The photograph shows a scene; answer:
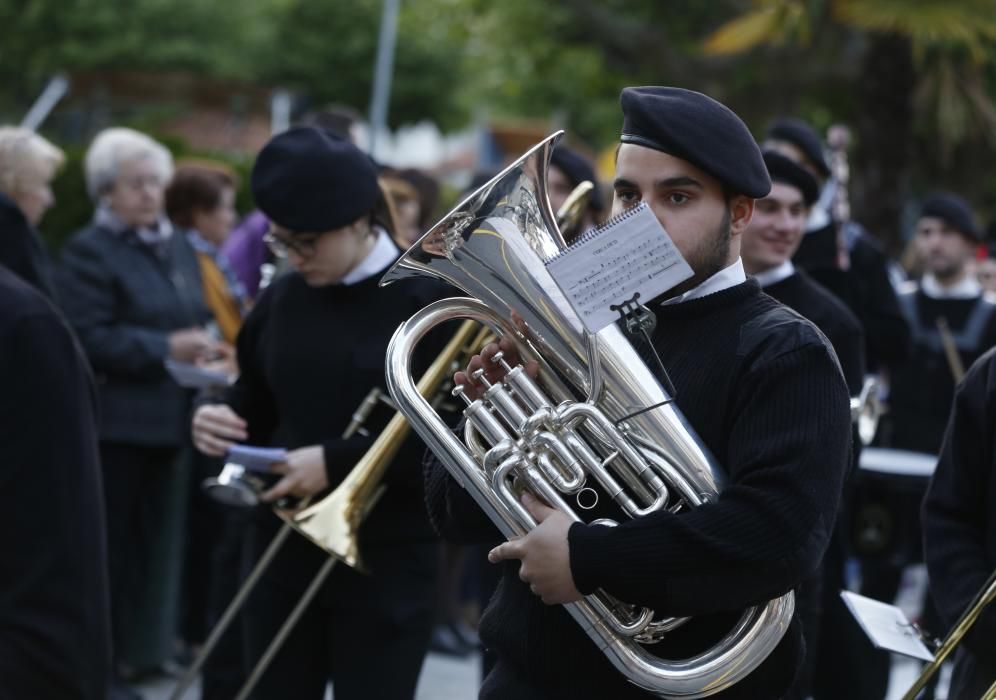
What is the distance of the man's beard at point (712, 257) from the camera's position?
2.64m

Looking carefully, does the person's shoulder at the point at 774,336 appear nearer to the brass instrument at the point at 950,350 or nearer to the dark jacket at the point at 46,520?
the dark jacket at the point at 46,520

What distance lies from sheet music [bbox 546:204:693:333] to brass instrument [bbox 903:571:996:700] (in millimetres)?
1085

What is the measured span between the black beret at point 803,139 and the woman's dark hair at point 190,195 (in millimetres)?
2869

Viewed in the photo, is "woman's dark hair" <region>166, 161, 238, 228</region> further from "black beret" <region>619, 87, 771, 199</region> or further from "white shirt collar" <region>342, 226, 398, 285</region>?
"black beret" <region>619, 87, 771, 199</region>

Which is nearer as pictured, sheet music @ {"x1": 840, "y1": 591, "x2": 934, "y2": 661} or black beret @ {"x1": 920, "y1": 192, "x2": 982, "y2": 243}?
sheet music @ {"x1": 840, "y1": 591, "x2": 934, "y2": 661}

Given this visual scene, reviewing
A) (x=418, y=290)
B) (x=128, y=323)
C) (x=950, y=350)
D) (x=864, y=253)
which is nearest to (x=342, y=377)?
(x=418, y=290)

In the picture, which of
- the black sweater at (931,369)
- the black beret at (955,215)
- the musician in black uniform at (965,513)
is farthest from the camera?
the black beret at (955,215)

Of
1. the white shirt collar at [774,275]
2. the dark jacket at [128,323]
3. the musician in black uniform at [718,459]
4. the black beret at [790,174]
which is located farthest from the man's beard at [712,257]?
the dark jacket at [128,323]

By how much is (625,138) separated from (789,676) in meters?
1.01

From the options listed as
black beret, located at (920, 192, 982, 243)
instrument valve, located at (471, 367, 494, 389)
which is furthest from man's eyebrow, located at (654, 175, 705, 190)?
black beret, located at (920, 192, 982, 243)

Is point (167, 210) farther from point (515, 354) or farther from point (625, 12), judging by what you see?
point (625, 12)

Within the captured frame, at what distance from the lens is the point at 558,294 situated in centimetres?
264

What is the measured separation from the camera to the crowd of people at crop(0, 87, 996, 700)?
2.51 meters

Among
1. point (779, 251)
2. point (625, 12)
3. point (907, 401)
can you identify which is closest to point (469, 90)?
point (625, 12)
